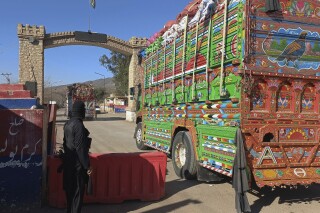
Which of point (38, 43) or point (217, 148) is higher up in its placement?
point (38, 43)

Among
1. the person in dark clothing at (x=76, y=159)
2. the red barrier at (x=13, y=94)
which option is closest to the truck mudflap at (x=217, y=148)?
the person in dark clothing at (x=76, y=159)

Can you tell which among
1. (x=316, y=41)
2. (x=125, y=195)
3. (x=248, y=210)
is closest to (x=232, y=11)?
(x=316, y=41)

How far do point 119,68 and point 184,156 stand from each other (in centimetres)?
5440

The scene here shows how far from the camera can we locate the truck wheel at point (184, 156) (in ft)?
23.8

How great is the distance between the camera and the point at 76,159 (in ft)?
15.6

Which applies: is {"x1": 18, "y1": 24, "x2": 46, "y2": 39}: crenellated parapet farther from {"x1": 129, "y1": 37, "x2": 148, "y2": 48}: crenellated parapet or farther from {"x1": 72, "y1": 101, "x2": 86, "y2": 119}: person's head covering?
{"x1": 72, "y1": 101, "x2": 86, "y2": 119}: person's head covering

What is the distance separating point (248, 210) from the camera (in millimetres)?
5297

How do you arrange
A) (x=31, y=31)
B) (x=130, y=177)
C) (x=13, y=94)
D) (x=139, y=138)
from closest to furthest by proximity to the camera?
(x=13, y=94) < (x=130, y=177) < (x=139, y=138) < (x=31, y=31)

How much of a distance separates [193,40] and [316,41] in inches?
94.5

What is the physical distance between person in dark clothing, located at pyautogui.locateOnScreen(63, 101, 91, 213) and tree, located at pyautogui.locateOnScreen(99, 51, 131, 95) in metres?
54.6

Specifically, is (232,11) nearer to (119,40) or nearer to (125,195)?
(125,195)

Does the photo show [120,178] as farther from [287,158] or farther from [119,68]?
[119,68]

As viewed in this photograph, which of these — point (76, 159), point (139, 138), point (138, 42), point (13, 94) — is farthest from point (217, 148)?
point (138, 42)

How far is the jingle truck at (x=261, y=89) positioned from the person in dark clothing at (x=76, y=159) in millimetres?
2295
